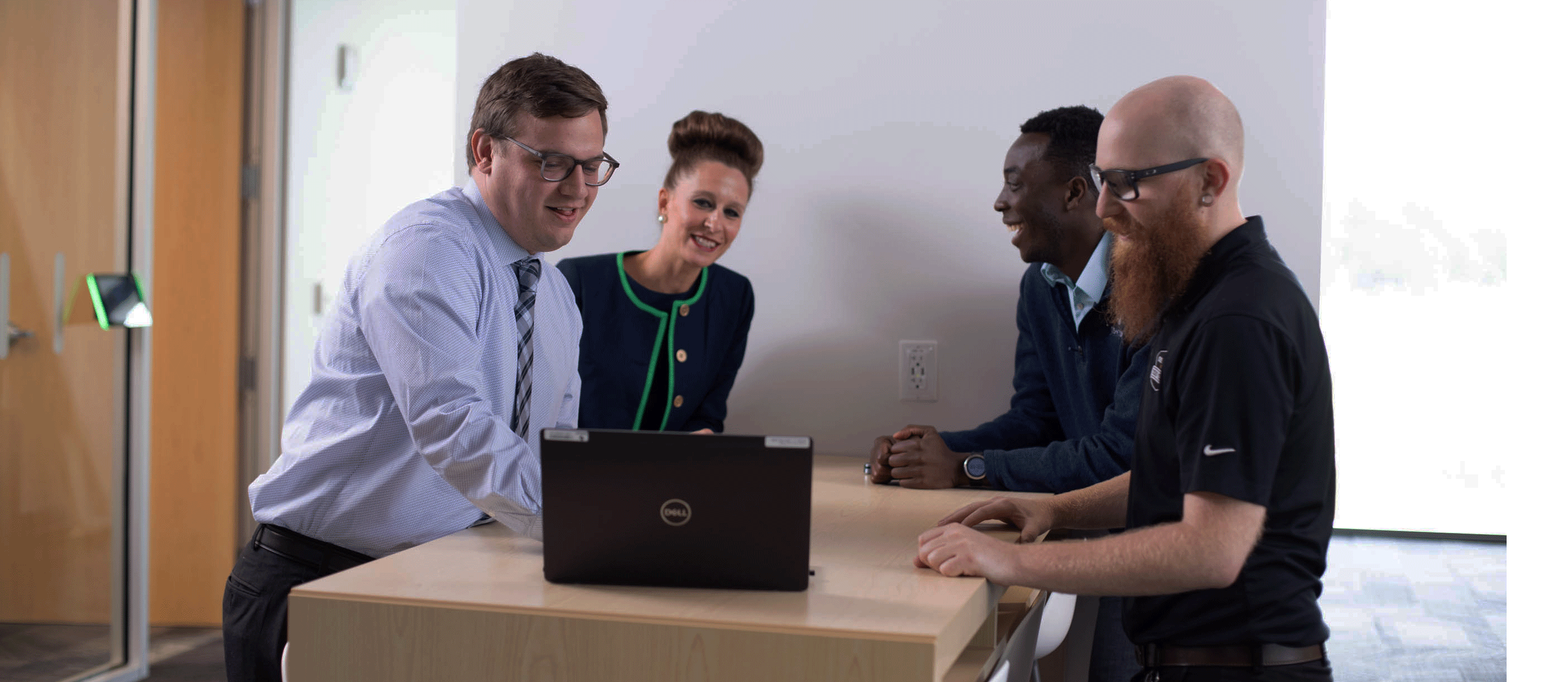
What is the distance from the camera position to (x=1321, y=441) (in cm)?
137

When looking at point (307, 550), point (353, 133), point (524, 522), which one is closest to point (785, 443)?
point (524, 522)

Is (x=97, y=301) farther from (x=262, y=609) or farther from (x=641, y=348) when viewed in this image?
(x=262, y=609)

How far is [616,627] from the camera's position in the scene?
1245mm

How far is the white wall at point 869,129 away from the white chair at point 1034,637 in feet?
3.56

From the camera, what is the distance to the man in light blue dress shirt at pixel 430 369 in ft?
4.98

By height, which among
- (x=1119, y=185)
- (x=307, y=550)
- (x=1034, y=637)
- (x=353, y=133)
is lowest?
(x=1034, y=637)

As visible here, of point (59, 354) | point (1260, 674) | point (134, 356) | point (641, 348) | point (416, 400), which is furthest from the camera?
point (134, 356)

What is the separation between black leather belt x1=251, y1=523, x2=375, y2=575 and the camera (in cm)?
169

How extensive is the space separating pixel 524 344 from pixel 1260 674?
3.96ft

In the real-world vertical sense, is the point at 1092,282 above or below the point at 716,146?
below

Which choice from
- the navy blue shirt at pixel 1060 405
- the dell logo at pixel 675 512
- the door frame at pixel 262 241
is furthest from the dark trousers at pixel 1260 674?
the door frame at pixel 262 241

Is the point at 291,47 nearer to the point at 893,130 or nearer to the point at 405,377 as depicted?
the point at 893,130

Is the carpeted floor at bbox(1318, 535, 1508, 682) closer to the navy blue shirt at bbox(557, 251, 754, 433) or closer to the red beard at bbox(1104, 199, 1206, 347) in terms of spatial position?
the navy blue shirt at bbox(557, 251, 754, 433)

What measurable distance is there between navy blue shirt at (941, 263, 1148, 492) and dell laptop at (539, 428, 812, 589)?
0.90 metres
